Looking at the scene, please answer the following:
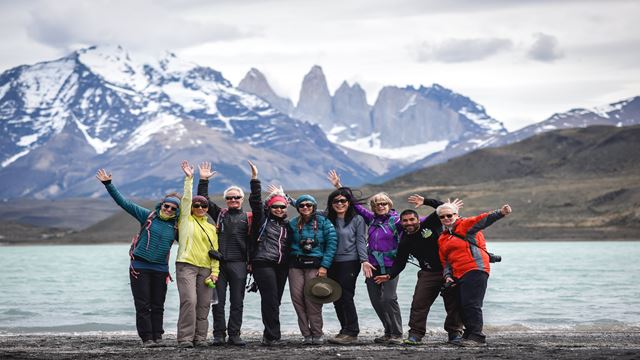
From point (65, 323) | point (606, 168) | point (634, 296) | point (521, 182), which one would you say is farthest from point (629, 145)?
point (65, 323)

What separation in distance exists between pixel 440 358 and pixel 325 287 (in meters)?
2.66

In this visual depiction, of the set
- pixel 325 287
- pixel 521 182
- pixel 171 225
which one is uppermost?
pixel 521 182

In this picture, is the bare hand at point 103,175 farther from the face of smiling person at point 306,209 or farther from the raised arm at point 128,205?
the face of smiling person at point 306,209

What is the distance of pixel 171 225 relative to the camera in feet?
53.8

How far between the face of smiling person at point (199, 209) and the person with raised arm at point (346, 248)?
79.5 inches

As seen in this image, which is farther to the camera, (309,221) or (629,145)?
(629,145)

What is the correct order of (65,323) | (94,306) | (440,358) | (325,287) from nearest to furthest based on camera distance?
(440,358), (325,287), (65,323), (94,306)

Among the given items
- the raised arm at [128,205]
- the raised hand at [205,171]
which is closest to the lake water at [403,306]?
the raised hand at [205,171]

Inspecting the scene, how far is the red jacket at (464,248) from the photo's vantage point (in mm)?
15790

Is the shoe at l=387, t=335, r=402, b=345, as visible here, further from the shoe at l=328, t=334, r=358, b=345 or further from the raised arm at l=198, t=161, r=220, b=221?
the raised arm at l=198, t=161, r=220, b=221

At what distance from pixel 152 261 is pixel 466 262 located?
503 centimetres

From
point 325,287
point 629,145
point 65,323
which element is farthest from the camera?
point 629,145

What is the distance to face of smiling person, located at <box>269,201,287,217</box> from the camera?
Answer: 53.2ft

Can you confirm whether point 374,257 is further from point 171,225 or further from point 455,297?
point 171,225
